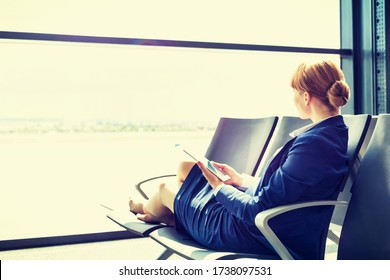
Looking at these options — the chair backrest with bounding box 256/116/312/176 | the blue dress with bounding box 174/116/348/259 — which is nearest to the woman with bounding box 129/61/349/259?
the blue dress with bounding box 174/116/348/259

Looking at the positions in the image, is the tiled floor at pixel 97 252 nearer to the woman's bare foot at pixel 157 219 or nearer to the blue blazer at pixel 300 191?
the woman's bare foot at pixel 157 219

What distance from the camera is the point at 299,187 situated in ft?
4.96

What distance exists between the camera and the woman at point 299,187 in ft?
4.98

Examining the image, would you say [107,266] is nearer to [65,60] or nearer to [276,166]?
[276,166]

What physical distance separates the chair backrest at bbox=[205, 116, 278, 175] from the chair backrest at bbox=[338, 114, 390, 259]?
0.59 m

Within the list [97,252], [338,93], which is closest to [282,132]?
[338,93]

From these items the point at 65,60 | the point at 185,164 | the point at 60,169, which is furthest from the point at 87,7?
the point at 185,164

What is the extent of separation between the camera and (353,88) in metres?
3.41

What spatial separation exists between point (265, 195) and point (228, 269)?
298mm

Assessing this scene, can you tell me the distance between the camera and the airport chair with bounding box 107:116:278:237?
7.30ft

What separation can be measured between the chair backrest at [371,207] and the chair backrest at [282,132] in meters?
0.59

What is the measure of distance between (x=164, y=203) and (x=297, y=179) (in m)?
0.68

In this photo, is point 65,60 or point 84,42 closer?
point 84,42

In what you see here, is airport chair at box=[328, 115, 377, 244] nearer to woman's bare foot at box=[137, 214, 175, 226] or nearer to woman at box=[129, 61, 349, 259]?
woman at box=[129, 61, 349, 259]
